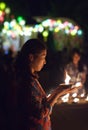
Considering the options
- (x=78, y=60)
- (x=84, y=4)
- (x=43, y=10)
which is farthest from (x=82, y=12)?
(x=78, y=60)

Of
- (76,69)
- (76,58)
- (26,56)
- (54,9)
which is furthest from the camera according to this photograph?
(54,9)

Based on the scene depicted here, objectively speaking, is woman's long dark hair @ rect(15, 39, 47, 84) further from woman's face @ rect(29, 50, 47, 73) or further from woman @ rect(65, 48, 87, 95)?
woman @ rect(65, 48, 87, 95)

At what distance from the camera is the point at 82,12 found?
32250 millimetres

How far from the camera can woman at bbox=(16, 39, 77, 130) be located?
3.46 metres

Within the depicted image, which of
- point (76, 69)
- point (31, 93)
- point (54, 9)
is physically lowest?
point (31, 93)

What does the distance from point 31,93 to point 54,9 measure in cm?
3198

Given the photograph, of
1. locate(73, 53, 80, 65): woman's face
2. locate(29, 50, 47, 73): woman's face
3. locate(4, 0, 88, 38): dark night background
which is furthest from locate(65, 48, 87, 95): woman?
locate(4, 0, 88, 38): dark night background

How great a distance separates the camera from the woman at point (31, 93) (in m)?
3.46

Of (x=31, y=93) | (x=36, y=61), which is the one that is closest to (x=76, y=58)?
(x=36, y=61)

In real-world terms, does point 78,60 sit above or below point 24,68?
above

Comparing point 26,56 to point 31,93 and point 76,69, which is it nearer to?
point 31,93

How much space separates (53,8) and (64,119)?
99.4 ft

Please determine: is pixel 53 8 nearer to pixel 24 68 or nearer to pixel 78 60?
pixel 78 60

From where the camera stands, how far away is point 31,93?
349 centimetres
